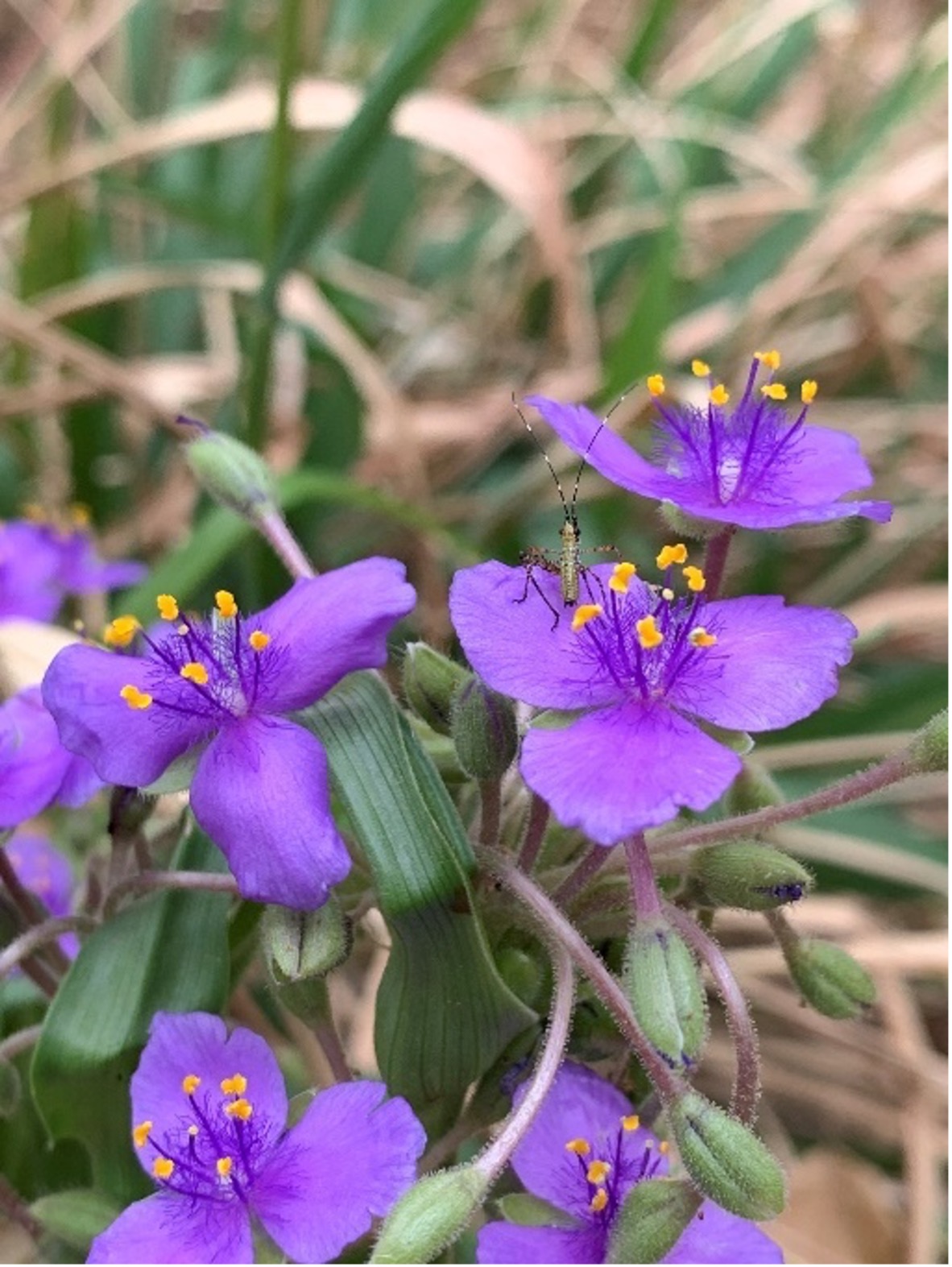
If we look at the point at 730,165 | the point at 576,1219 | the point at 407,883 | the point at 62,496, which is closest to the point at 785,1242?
the point at 576,1219

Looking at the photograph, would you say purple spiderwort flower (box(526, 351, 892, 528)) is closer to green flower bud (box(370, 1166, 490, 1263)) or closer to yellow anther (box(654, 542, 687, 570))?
yellow anther (box(654, 542, 687, 570))

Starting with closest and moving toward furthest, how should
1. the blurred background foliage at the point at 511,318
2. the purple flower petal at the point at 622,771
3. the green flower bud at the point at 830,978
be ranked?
the purple flower petal at the point at 622,771 < the green flower bud at the point at 830,978 < the blurred background foliage at the point at 511,318

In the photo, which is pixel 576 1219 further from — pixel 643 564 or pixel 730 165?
pixel 730 165

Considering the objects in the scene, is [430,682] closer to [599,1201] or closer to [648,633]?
[648,633]

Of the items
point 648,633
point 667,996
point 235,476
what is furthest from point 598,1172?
point 235,476

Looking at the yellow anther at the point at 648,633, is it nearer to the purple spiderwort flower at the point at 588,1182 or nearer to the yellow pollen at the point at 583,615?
the yellow pollen at the point at 583,615

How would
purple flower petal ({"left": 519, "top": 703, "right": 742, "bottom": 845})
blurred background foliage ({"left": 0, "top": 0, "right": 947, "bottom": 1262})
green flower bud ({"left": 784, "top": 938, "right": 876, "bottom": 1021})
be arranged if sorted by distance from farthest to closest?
1. blurred background foliage ({"left": 0, "top": 0, "right": 947, "bottom": 1262})
2. green flower bud ({"left": 784, "top": 938, "right": 876, "bottom": 1021})
3. purple flower petal ({"left": 519, "top": 703, "right": 742, "bottom": 845})

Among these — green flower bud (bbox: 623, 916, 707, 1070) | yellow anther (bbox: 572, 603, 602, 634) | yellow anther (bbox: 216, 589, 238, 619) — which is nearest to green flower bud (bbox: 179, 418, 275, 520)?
yellow anther (bbox: 216, 589, 238, 619)

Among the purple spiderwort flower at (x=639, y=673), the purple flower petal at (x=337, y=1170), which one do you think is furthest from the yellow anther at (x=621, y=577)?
the purple flower petal at (x=337, y=1170)
